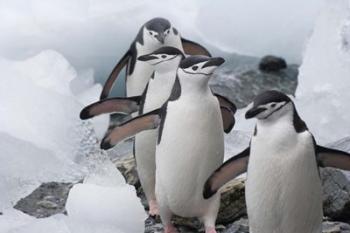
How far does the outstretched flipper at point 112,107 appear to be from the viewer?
3258 mm

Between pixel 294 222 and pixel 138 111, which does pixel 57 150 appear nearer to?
pixel 138 111

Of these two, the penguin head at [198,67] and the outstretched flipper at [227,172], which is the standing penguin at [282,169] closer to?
the outstretched flipper at [227,172]

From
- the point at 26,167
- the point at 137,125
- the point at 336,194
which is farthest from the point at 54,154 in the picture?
the point at 336,194

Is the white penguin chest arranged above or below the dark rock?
above

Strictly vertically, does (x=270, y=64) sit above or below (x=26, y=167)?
below

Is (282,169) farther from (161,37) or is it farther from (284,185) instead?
(161,37)

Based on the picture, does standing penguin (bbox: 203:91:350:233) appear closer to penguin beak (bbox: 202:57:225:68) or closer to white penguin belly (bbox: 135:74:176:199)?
penguin beak (bbox: 202:57:225:68)

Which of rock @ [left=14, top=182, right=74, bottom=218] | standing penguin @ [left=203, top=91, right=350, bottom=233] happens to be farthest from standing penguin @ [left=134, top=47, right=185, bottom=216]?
standing penguin @ [left=203, top=91, right=350, bottom=233]

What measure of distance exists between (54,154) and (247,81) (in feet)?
6.98

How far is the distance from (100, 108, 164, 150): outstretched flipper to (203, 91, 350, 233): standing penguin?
0.46m

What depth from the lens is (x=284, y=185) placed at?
252 cm

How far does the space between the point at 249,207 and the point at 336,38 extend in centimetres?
185

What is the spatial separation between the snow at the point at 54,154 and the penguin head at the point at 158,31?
59cm

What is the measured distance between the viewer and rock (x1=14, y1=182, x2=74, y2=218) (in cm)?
356
